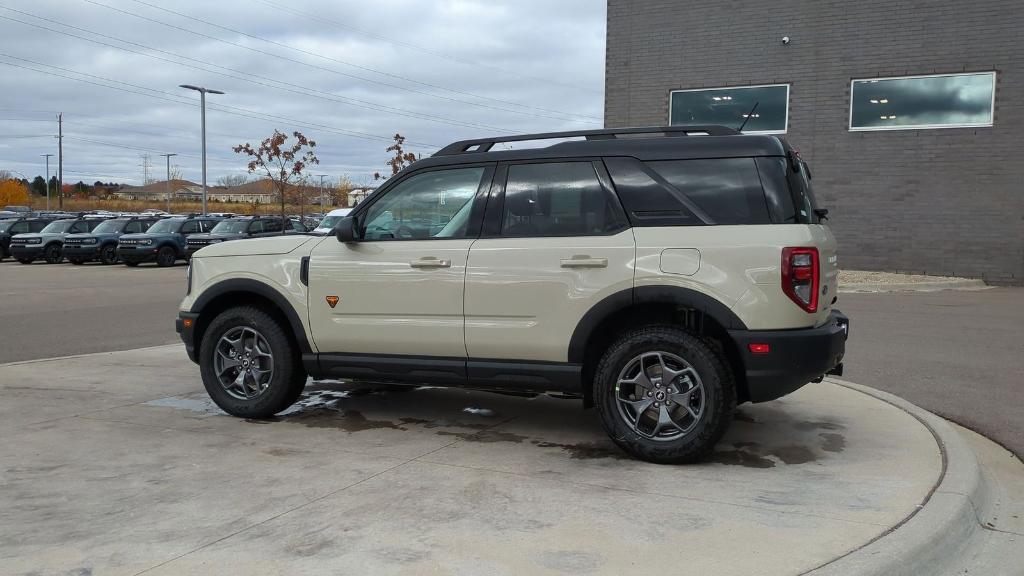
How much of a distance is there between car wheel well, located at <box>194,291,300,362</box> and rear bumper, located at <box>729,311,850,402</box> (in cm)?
319

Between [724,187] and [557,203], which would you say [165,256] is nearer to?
[557,203]

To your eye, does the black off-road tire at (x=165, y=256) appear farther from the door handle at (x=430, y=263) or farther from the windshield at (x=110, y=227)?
the door handle at (x=430, y=263)

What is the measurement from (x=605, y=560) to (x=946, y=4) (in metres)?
19.8

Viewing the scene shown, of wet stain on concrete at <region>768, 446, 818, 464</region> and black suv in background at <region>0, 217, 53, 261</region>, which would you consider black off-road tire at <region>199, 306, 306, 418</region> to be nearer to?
wet stain on concrete at <region>768, 446, 818, 464</region>

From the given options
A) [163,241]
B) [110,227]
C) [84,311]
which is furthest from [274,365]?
[110,227]

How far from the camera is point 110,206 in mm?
100062

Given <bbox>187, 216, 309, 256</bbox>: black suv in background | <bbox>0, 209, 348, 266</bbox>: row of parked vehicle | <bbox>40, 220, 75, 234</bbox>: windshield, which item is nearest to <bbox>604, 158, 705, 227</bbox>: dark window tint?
<bbox>0, 209, 348, 266</bbox>: row of parked vehicle

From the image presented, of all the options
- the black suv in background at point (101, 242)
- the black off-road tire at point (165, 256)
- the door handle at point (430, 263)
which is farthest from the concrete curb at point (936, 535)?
the black suv in background at point (101, 242)

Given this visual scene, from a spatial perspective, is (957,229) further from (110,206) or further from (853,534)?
(110,206)

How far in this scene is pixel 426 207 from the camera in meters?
5.81

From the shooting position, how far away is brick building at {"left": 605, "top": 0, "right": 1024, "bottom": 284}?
18812mm

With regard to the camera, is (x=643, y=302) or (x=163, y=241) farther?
(x=163, y=241)

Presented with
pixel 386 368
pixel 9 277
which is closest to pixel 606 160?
pixel 386 368

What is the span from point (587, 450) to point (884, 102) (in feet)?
58.0
